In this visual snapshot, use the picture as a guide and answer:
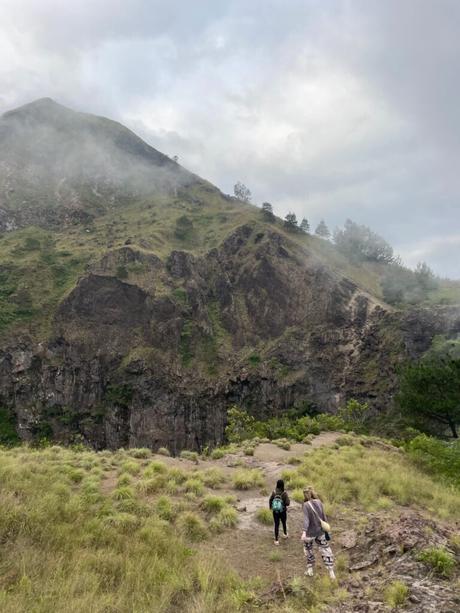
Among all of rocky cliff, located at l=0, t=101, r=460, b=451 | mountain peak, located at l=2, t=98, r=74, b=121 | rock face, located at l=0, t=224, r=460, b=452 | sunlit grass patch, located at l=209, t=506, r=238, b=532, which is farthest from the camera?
mountain peak, located at l=2, t=98, r=74, b=121

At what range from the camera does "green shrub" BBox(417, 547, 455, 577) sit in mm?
9070

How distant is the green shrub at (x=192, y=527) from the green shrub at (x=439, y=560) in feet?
20.4

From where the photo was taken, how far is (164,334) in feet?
286

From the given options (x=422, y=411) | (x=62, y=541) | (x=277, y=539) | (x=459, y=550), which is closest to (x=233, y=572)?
(x=277, y=539)

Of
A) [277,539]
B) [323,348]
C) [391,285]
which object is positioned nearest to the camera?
[277,539]

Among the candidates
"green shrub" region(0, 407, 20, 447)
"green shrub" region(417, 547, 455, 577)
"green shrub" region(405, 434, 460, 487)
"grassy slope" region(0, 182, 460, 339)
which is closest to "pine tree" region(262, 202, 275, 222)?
"grassy slope" region(0, 182, 460, 339)

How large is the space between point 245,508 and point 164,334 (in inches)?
2842

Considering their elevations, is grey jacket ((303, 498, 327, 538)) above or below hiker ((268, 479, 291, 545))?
above

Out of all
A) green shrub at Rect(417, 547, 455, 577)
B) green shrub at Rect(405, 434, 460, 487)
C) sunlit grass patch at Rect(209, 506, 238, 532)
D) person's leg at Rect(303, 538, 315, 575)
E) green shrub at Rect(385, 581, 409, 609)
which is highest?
green shrub at Rect(417, 547, 455, 577)

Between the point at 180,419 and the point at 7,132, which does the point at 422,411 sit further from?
the point at 7,132

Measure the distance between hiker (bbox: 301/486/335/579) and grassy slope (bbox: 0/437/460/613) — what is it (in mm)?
389

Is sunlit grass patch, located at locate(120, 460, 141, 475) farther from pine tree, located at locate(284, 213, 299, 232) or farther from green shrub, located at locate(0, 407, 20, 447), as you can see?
pine tree, located at locate(284, 213, 299, 232)

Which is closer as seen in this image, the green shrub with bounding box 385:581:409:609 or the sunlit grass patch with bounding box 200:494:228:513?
the green shrub with bounding box 385:581:409:609

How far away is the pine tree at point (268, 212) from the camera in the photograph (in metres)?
123
